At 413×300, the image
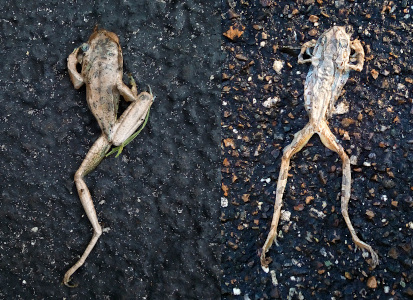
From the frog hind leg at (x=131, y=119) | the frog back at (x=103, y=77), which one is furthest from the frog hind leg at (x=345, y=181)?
the frog back at (x=103, y=77)

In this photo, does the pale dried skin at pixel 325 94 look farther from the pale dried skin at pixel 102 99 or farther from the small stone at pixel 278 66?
the pale dried skin at pixel 102 99

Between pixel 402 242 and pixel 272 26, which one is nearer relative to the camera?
pixel 402 242

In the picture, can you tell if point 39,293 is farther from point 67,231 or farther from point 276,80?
point 276,80

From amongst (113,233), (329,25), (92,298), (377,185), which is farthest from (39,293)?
(329,25)

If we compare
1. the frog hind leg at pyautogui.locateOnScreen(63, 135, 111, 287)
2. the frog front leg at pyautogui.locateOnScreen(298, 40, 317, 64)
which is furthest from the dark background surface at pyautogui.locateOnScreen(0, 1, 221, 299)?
the frog front leg at pyautogui.locateOnScreen(298, 40, 317, 64)

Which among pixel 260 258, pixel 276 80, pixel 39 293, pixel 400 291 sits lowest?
pixel 400 291

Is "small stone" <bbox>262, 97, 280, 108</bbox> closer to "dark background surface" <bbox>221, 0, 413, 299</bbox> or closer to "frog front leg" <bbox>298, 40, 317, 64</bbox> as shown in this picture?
"dark background surface" <bbox>221, 0, 413, 299</bbox>
